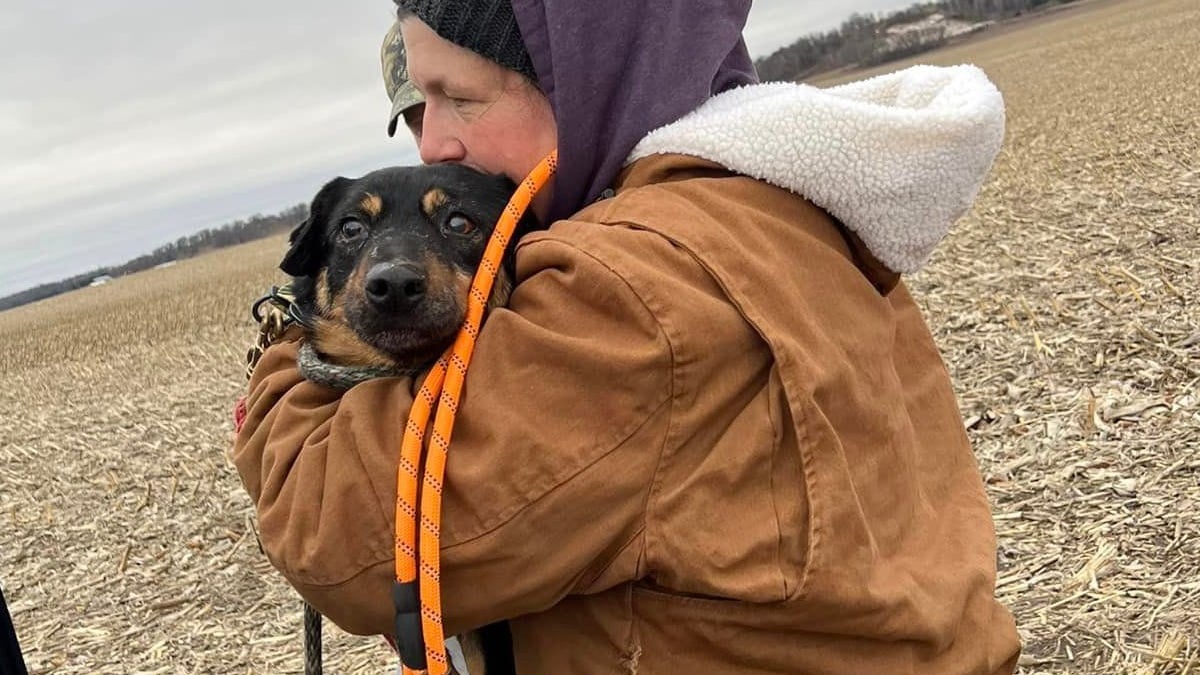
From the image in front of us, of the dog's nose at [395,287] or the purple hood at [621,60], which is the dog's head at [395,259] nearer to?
the dog's nose at [395,287]

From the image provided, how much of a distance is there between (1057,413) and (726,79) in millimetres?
5069

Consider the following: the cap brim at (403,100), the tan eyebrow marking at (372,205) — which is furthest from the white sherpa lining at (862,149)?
the cap brim at (403,100)

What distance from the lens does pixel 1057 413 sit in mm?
6289

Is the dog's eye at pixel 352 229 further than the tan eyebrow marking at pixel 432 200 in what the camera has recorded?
Yes

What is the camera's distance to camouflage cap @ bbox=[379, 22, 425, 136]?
3733 millimetres

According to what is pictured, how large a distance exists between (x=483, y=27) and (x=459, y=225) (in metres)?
0.70

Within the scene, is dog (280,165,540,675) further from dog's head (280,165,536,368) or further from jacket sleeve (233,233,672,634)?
jacket sleeve (233,233,672,634)

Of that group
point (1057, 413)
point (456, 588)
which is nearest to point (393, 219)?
point (456, 588)

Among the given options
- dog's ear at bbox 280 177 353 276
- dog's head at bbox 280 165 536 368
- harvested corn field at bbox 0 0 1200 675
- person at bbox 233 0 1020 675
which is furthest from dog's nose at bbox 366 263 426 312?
harvested corn field at bbox 0 0 1200 675

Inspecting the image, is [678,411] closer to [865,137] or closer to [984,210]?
[865,137]

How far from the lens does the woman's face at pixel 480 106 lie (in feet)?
6.81

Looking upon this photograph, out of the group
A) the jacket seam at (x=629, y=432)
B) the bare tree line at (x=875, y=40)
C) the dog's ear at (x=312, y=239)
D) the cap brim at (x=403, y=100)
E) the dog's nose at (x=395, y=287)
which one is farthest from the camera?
the bare tree line at (x=875, y=40)

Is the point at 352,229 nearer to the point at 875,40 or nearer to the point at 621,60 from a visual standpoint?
the point at 621,60

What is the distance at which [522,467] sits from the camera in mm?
1581
